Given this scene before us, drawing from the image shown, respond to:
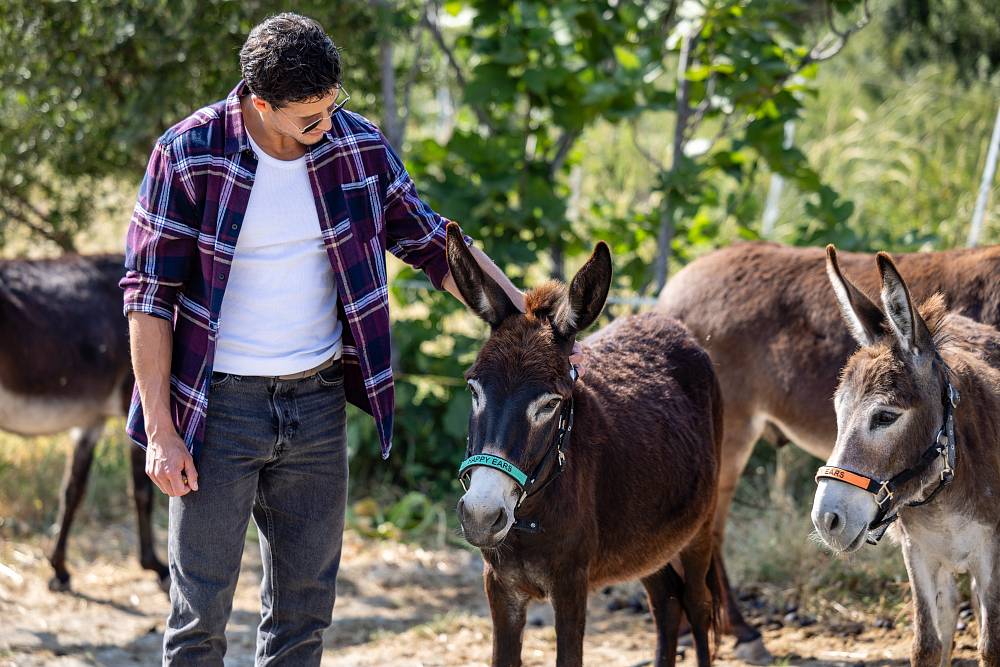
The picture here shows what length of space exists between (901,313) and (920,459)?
0.41 meters

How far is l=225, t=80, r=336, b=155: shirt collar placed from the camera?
263cm

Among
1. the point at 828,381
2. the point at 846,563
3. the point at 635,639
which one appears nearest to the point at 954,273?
the point at 828,381

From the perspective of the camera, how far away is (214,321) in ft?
8.61

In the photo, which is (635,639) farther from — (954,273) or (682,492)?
(954,273)

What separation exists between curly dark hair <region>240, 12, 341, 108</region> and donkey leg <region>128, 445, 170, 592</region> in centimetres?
349

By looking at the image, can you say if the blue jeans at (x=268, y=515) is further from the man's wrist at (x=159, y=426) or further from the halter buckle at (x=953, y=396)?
the halter buckle at (x=953, y=396)

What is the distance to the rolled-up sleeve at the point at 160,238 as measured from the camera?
8.42 ft

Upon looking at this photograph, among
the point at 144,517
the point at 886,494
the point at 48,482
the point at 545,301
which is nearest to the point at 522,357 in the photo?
the point at 545,301

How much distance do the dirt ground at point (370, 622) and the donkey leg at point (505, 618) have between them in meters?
1.48

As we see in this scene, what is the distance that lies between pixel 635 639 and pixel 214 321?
113 inches

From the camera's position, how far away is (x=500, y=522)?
254 cm

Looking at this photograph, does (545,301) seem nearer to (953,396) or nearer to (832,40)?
(953,396)

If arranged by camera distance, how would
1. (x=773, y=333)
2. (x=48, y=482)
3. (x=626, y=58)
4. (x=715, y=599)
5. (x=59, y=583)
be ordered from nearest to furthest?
(x=715, y=599), (x=773, y=333), (x=59, y=583), (x=626, y=58), (x=48, y=482)

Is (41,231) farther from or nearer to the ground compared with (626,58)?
nearer to the ground
